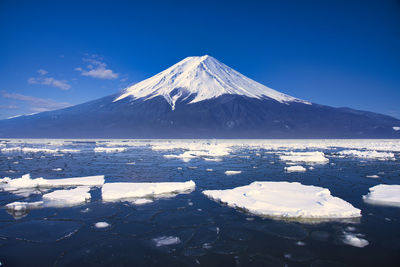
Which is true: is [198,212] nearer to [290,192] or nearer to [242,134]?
[290,192]

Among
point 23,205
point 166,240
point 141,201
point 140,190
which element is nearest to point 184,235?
point 166,240

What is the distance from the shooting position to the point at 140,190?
33.1 ft

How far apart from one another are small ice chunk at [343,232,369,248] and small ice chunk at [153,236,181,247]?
3873 mm

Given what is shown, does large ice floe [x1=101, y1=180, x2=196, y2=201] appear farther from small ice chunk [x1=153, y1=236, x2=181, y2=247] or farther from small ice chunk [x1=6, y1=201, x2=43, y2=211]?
small ice chunk [x1=153, y1=236, x2=181, y2=247]

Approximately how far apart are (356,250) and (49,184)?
1150 centimetres

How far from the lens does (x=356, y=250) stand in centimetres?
559

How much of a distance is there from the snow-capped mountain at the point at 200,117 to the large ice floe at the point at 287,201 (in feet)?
417

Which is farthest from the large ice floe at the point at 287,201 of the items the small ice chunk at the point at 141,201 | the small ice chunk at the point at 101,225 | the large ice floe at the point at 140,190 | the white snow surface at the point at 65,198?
the white snow surface at the point at 65,198

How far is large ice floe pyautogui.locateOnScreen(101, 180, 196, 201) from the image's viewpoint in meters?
9.63

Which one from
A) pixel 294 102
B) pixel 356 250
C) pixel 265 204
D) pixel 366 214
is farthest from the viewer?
pixel 294 102

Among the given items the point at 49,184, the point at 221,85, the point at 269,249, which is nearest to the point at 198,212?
the point at 269,249

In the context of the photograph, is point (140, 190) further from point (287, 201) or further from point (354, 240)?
point (354, 240)

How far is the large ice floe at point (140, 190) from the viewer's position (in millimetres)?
9630

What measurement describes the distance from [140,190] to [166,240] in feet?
13.9
